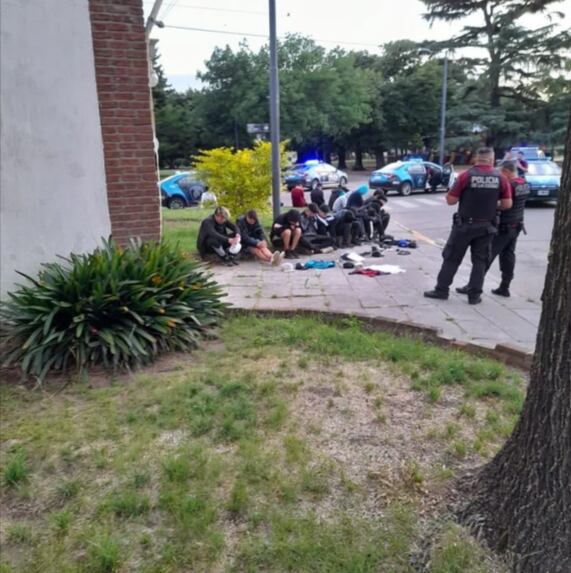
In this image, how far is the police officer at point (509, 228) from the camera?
645cm

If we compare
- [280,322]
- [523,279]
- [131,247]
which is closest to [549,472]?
[280,322]

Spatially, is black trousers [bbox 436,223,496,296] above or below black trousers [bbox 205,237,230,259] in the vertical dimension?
above

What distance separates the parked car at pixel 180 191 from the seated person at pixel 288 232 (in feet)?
35.7

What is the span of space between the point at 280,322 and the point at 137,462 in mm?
2530

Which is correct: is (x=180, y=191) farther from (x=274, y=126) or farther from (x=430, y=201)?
(x=274, y=126)

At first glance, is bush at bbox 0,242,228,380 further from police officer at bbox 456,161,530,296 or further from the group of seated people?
the group of seated people

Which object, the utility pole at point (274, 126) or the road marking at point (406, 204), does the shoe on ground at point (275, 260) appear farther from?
the road marking at point (406, 204)

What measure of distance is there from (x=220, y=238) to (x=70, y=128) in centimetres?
382

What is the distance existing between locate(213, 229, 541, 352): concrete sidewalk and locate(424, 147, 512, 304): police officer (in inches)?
16.6

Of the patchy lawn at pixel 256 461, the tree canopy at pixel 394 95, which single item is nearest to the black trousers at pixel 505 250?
the patchy lawn at pixel 256 461

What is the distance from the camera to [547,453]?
2.02 metres

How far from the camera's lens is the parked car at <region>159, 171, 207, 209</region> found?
64.3 ft

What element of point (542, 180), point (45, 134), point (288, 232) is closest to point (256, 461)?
point (45, 134)

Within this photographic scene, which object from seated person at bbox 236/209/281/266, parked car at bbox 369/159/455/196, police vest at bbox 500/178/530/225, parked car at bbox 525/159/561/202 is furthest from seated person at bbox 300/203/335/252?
parked car at bbox 369/159/455/196
